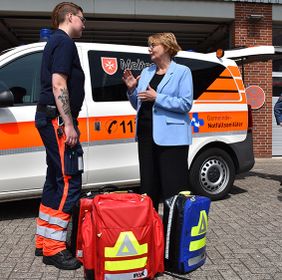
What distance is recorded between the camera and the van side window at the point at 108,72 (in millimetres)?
5207

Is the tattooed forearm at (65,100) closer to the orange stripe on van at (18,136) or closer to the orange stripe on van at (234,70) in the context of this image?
the orange stripe on van at (18,136)

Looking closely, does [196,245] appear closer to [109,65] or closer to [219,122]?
[109,65]

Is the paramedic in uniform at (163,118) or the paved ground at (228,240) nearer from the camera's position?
the paved ground at (228,240)

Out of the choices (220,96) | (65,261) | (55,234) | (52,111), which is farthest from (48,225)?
(220,96)

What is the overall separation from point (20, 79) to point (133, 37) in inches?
340

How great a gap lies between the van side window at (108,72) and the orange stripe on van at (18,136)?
85 cm

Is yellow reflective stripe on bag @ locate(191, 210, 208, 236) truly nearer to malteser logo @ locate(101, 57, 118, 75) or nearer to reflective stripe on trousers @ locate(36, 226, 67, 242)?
reflective stripe on trousers @ locate(36, 226, 67, 242)

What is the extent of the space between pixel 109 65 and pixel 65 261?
102 inches

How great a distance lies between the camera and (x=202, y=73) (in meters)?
5.94

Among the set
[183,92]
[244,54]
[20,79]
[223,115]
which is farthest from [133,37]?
[183,92]

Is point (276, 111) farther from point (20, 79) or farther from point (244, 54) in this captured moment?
point (20, 79)

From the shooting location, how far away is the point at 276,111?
285 inches

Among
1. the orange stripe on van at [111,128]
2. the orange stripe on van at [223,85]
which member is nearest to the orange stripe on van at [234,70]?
the orange stripe on van at [223,85]

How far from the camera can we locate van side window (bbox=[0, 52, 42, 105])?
4770mm
